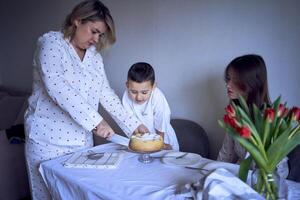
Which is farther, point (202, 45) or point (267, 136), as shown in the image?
point (202, 45)

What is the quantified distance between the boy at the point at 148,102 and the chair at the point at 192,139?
10cm

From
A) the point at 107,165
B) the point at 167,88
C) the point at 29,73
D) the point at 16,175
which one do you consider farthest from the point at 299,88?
the point at 29,73

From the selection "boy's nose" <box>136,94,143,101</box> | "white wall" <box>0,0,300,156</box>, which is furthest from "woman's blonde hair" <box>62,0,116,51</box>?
"white wall" <box>0,0,300,156</box>

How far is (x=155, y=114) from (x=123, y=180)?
82cm

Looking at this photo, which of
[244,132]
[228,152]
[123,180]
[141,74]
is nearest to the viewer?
[244,132]

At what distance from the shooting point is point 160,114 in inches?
75.7

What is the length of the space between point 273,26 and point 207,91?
1.87ft

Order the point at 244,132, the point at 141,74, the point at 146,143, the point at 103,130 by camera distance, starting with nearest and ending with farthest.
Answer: the point at 244,132, the point at 146,143, the point at 103,130, the point at 141,74

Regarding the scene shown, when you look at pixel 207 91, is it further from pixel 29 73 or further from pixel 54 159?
pixel 29 73

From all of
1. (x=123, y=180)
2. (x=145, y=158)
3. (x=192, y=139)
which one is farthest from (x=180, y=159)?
(x=192, y=139)

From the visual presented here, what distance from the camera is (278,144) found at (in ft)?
2.81

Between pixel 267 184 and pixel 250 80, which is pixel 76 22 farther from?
pixel 267 184

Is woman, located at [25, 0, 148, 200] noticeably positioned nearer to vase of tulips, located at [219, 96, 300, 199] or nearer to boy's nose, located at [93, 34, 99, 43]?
boy's nose, located at [93, 34, 99, 43]

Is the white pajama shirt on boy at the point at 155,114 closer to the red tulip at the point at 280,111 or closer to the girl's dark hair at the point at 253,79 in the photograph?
the girl's dark hair at the point at 253,79
